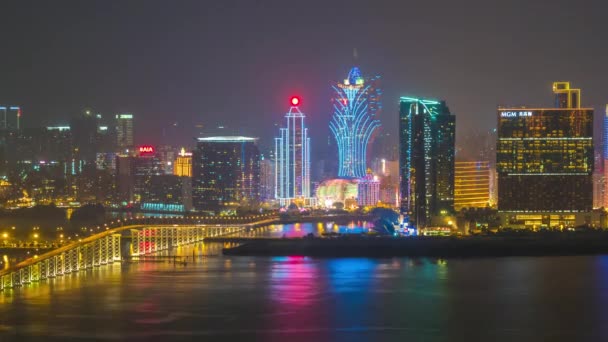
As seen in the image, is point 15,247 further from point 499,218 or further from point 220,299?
point 499,218

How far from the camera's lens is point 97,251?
3419 cm

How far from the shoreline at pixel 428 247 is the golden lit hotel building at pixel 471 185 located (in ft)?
38.7

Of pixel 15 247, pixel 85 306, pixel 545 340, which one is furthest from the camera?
pixel 15 247

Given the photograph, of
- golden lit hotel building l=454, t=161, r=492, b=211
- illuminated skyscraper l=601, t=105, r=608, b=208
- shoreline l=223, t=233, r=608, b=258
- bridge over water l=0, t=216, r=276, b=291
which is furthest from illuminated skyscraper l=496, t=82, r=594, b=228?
bridge over water l=0, t=216, r=276, b=291

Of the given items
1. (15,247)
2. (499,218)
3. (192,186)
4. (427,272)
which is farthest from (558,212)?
(192,186)

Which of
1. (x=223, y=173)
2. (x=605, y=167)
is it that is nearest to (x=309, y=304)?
(x=605, y=167)

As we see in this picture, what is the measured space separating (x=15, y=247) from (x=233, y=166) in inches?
1542

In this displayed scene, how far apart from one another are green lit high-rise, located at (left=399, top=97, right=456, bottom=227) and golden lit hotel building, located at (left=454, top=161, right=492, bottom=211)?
163 inches

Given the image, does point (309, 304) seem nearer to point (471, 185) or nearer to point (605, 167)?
point (471, 185)

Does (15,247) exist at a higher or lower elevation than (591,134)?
lower

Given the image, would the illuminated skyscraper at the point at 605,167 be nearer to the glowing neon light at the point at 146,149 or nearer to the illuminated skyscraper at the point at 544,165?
the illuminated skyscraper at the point at 544,165

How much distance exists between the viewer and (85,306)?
23.0 m

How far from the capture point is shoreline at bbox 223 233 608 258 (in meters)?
39.8

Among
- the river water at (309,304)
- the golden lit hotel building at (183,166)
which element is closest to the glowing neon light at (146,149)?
the golden lit hotel building at (183,166)
